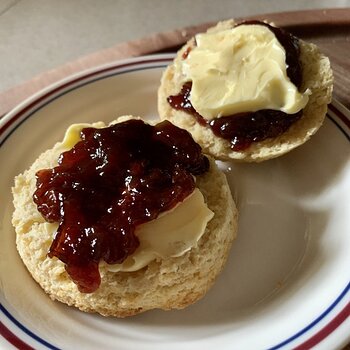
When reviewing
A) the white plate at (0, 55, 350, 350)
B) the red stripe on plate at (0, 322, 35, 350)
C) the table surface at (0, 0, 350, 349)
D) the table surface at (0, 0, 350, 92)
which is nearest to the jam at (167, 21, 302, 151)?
the white plate at (0, 55, 350, 350)

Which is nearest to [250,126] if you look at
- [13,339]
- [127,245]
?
[127,245]

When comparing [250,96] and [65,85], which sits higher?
[65,85]

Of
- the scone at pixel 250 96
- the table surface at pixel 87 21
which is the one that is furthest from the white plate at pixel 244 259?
the table surface at pixel 87 21

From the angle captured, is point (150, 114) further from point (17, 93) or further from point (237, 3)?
point (237, 3)

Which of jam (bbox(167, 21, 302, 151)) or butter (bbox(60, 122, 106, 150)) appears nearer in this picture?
butter (bbox(60, 122, 106, 150))

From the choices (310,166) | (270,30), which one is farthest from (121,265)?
(270,30)

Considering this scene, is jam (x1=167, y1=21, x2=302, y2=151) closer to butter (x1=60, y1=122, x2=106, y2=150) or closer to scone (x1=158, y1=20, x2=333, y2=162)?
scone (x1=158, y1=20, x2=333, y2=162)

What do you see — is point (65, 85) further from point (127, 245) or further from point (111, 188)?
point (127, 245)

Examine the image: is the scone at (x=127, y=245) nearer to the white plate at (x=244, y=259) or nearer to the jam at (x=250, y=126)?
the white plate at (x=244, y=259)
